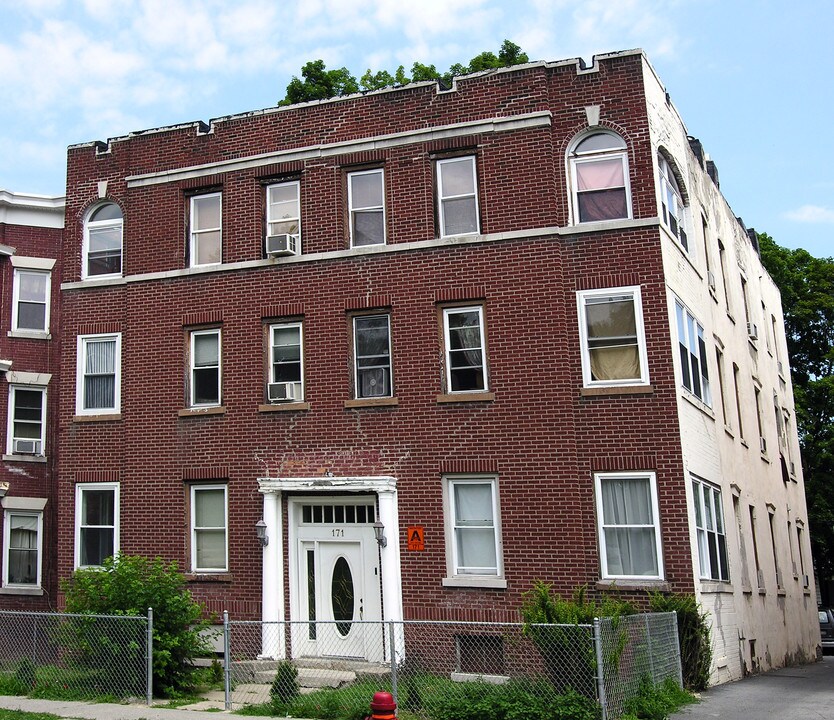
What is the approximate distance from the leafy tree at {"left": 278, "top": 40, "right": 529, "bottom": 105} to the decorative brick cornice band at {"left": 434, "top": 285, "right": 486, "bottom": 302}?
679 inches

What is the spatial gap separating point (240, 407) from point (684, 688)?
950cm

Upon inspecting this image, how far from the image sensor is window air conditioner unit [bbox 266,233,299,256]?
18.9 m

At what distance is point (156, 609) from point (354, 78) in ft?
82.6

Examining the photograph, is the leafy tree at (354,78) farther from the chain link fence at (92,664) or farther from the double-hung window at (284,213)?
the chain link fence at (92,664)

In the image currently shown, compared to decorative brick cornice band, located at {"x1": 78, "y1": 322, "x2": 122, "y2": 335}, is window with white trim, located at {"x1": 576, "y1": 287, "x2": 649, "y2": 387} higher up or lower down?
lower down

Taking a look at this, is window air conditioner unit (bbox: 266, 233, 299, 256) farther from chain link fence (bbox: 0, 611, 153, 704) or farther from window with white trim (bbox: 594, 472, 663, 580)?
chain link fence (bbox: 0, 611, 153, 704)

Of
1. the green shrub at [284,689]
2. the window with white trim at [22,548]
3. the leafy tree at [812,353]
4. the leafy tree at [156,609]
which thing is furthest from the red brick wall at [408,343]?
the leafy tree at [812,353]

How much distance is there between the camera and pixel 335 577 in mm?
18047

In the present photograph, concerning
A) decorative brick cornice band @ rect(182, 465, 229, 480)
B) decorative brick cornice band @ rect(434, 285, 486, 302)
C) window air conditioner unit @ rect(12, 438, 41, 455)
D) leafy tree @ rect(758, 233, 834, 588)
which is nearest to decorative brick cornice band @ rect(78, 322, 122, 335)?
decorative brick cornice band @ rect(182, 465, 229, 480)

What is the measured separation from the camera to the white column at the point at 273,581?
696 inches

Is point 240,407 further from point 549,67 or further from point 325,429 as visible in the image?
point 549,67

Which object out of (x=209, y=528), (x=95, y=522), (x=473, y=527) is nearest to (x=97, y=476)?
(x=95, y=522)

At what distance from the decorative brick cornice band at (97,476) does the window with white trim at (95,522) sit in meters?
0.11

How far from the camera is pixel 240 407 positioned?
1891cm
